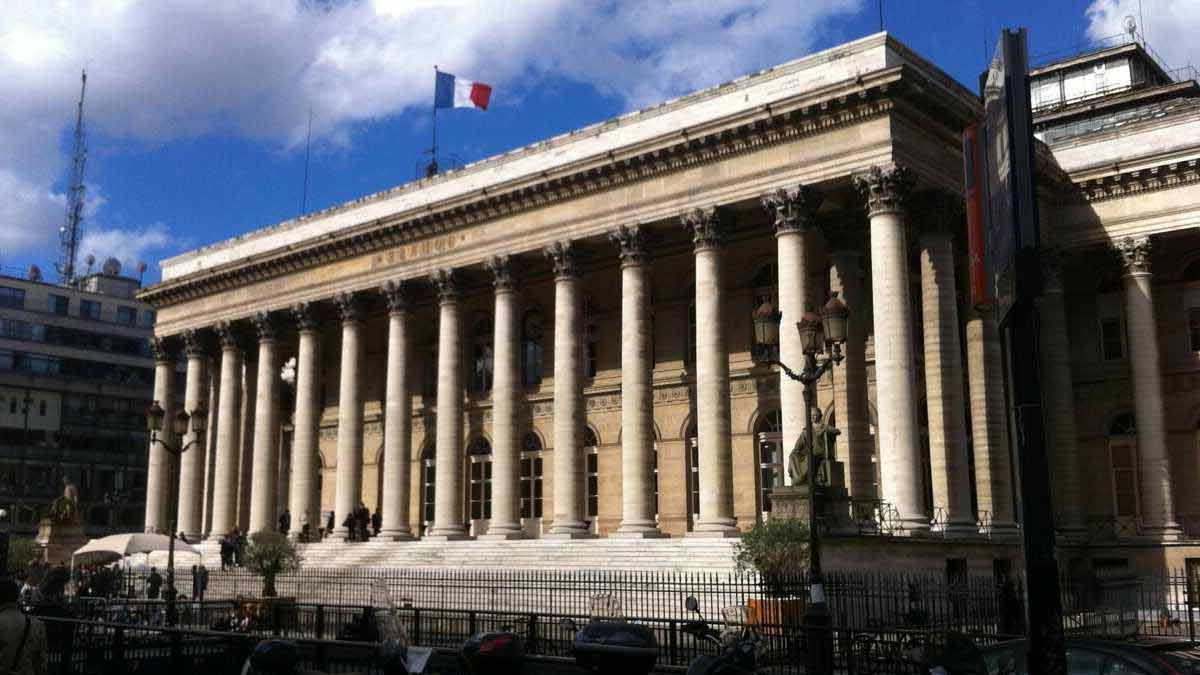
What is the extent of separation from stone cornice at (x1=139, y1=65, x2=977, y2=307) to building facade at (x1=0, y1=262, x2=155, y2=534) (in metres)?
31.9

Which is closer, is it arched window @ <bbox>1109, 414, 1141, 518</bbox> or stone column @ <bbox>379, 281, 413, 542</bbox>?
arched window @ <bbox>1109, 414, 1141, 518</bbox>

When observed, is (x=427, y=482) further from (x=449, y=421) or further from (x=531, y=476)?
(x=449, y=421)

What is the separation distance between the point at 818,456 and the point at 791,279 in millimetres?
5053

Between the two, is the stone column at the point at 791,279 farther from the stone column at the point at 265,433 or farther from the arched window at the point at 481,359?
the stone column at the point at 265,433

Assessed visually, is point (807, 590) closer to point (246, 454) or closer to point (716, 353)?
point (716, 353)

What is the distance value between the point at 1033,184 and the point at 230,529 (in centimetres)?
3751

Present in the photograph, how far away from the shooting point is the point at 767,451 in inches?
1277

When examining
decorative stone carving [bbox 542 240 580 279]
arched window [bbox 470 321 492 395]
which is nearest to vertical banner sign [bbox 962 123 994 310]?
decorative stone carving [bbox 542 240 580 279]

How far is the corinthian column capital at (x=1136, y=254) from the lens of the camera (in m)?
30.0

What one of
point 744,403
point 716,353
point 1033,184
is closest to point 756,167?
point 716,353

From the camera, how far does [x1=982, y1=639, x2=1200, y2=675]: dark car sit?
8156mm

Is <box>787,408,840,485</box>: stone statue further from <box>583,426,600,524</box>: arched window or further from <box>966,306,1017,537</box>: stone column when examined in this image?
<box>583,426,600,524</box>: arched window

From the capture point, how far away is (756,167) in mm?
27578

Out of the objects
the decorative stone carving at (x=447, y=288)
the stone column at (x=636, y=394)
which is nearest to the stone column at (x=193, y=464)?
the decorative stone carving at (x=447, y=288)
